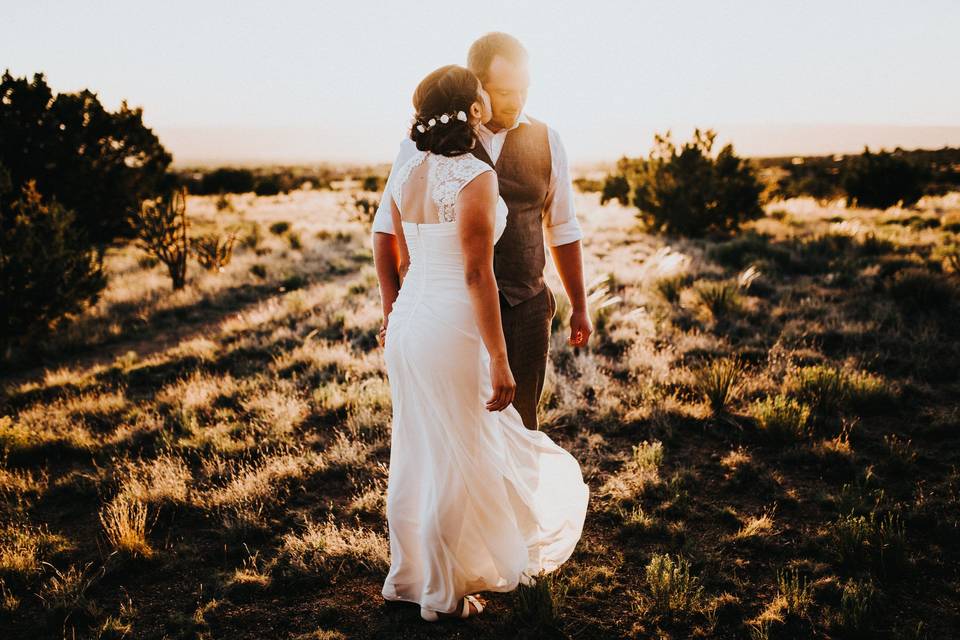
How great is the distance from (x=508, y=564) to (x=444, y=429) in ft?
2.48

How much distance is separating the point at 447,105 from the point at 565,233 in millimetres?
1152

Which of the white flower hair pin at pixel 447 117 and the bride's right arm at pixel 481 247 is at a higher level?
the white flower hair pin at pixel 447 117

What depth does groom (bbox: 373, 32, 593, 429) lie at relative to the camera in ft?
8.68

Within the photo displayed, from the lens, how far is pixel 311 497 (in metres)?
4.22

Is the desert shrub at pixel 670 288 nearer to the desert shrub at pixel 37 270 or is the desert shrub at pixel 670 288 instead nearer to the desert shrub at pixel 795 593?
the desert shrub at pixel 795 593

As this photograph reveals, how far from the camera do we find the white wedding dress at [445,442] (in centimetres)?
250

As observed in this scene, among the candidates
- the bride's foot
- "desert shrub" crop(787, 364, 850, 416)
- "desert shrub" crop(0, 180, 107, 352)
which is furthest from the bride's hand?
"desert shrub" crop(0, 180, 107, 352)

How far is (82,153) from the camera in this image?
13.4 meters

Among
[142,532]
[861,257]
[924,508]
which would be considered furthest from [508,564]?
[861,257]

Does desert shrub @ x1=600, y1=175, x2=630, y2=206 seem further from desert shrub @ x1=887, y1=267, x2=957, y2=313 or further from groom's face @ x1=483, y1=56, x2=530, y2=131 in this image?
groom's face @ x1=483, y1=56, x2=530, y2=131

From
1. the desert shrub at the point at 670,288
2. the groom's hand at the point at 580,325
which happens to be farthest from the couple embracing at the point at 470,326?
the desert shrub at the point at 670,288

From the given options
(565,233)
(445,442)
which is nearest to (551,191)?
(565,233)

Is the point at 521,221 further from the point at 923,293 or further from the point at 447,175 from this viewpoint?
the point at 923,293

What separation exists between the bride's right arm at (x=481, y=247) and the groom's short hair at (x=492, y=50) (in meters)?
0.71
